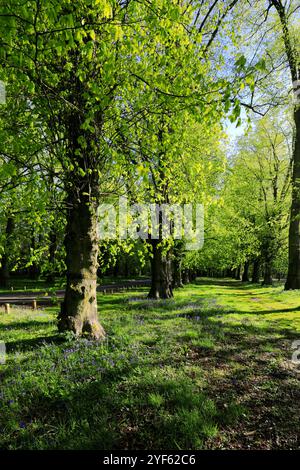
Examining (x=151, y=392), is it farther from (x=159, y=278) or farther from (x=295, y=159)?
(x=295, y=159)

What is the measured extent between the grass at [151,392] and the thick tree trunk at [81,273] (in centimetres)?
55

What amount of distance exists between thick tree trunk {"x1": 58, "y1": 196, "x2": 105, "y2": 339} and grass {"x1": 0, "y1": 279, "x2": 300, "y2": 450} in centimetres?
55

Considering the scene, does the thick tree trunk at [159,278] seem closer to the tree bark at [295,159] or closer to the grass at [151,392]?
the tree bark at [295,159]

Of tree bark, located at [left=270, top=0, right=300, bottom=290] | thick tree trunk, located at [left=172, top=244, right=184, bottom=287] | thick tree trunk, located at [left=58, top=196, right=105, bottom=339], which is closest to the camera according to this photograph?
thick tree trunk, located at [left=58, top=196, right=105, bottom=339]

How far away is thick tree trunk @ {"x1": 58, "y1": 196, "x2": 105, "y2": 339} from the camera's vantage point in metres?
7.52

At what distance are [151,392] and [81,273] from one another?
3.82 m

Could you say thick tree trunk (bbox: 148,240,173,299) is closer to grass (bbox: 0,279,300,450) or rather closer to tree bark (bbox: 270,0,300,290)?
tree bark (bbox: 270,0,300,290)

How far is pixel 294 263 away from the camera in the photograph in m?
17.8

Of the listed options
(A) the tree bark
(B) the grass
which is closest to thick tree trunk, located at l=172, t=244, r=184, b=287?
(A) the tree bark

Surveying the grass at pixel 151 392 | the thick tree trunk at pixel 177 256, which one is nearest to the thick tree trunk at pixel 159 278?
the thick tree trunk at pixel 177 256

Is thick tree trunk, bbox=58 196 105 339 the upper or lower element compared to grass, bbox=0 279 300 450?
upper

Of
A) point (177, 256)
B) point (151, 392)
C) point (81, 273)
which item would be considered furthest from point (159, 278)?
point (151, 392)

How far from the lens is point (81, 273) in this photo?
7.59 m

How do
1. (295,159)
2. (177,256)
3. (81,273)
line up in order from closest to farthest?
(81,273), (295,159), (177,256)
